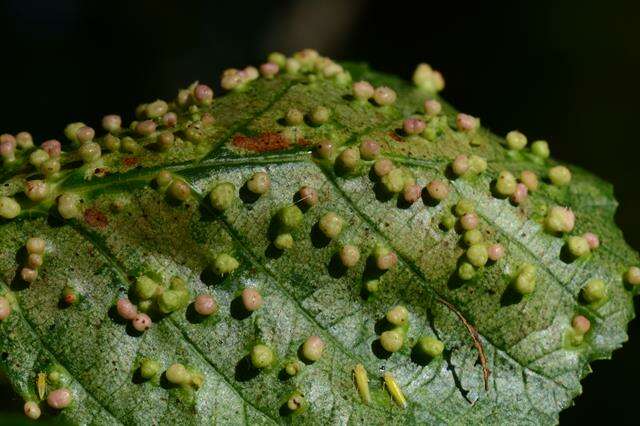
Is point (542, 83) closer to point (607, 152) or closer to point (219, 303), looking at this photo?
point (607, 152)

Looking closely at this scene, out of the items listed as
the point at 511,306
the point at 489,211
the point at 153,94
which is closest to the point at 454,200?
the point at 489,211

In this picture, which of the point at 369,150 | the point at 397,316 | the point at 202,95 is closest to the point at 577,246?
the point at 397,316

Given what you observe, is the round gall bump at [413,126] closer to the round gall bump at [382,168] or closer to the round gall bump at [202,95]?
the round gall bump at [382,168]

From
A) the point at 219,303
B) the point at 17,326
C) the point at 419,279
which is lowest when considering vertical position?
the point at 17,326

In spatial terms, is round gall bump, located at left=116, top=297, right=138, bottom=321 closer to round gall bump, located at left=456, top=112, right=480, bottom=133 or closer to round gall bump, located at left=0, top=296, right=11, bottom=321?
round gall bump, located at left=0, top=296, right=11, bottom=321

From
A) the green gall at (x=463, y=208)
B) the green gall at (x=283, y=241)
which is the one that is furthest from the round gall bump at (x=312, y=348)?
the green gall at (x=463, y=208)

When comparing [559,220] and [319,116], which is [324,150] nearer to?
[319,116]

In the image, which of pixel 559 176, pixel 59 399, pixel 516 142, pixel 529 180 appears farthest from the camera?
pixel 516 142
